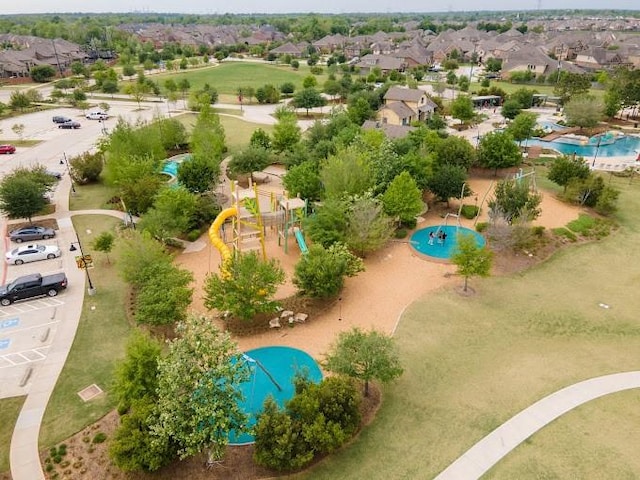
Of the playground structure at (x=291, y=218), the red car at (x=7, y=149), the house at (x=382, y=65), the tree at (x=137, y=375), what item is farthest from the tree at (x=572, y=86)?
the red car at (x=7, y=149)

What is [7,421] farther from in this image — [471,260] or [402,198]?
[402,198]

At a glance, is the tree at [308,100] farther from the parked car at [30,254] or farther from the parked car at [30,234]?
the parked car at [30,254]

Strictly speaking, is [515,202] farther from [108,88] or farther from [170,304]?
[108,88]

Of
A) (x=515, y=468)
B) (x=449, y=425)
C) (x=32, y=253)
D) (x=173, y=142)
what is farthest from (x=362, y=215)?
(x=173, y=142)

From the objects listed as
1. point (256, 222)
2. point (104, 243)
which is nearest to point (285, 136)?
point (256, 222)

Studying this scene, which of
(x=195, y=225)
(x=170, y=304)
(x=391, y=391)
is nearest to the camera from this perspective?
(x=391, y=391)

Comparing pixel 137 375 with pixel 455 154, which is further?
pixel 455 154

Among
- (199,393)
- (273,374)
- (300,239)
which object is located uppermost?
(199,393)
